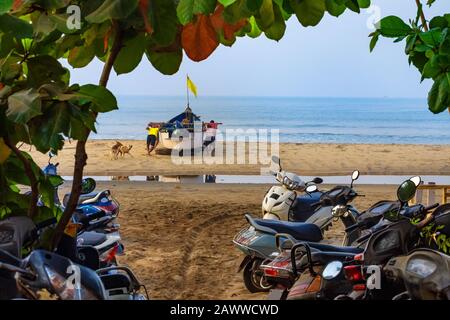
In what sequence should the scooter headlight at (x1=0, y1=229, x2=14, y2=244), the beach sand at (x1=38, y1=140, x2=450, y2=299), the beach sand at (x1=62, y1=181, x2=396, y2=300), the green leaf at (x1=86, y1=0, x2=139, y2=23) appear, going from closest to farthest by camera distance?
the green leaf at (x1=86, y1=0, x2=139, y2=23), the scooter headlight at (x1=0, y1=229, x2=14, y2=244), the beach sand at (x1=62, y1=181, x2=396, y2=300), the beach sand at (x1=38, y1=140, x2=450, y2=299)

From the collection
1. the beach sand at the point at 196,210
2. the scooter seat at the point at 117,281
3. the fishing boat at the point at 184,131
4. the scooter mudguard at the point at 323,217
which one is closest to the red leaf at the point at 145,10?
the scooter seat at the point at 117,281

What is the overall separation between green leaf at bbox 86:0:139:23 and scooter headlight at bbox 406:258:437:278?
132 centimetres

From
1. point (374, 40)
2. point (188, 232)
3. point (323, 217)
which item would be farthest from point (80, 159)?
point (188, 232)

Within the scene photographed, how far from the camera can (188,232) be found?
8.29 meters

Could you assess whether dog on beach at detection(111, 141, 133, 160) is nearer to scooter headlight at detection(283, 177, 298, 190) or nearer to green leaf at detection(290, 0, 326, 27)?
scooter headlight at detection(283, 177, 298, 190)

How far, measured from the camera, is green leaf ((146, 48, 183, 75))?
240 cm

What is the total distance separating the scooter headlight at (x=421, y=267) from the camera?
2297mm

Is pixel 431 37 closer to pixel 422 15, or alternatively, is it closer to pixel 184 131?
pixel 422 15

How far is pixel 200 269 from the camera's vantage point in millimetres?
6602

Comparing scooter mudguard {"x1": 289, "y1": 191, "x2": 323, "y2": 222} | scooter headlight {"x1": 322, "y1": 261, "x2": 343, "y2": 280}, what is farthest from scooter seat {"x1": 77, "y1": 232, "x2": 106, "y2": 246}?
scooter mudguard {"x1": 289, "y1": 191, "x2": 323, "y2": 222}

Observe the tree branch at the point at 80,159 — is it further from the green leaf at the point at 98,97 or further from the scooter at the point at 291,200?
the scooter at the point at 291,200

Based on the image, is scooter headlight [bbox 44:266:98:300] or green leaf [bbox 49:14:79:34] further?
green leaf [bbox 49:14:79:34]

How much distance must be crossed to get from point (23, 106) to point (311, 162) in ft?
53.8
